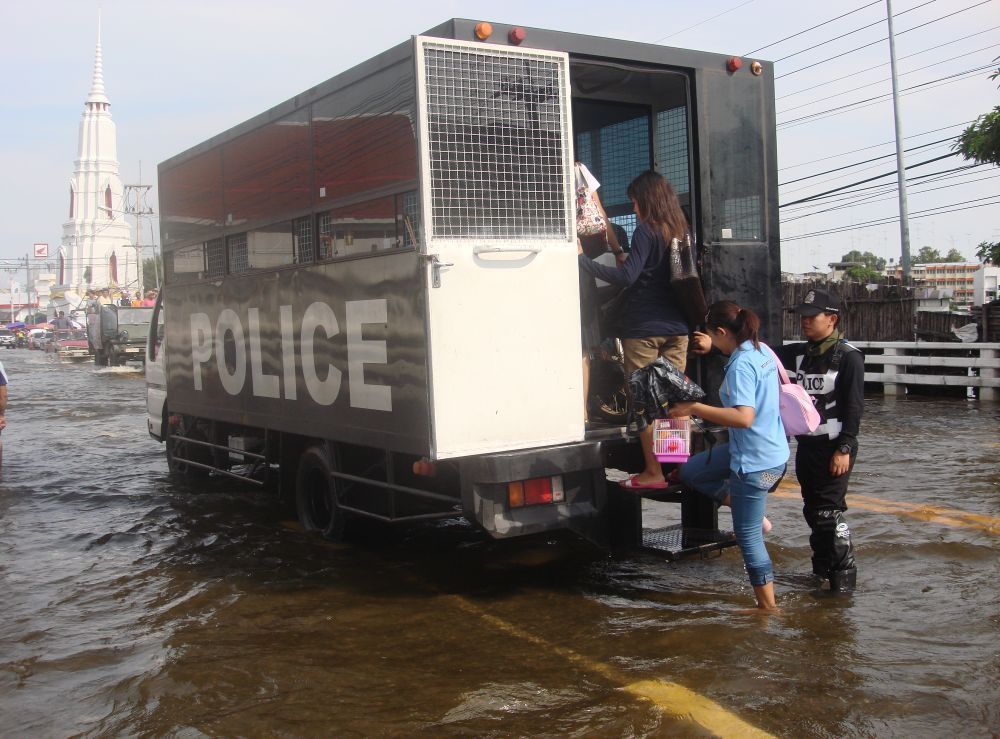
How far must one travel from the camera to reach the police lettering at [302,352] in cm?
608

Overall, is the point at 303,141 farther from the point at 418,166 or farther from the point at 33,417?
the point at 33,417

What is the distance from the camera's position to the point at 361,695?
14.6 feet

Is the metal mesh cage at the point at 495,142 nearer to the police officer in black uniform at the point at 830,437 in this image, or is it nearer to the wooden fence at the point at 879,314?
the police officer in black uniform at the point at 830,437

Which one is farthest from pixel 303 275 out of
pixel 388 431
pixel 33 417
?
pixel 33 417

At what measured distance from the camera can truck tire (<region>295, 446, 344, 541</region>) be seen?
720 centimetres

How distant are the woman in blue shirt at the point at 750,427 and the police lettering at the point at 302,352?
191 cm

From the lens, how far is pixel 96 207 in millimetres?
136875

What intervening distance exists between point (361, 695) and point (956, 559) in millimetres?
3916

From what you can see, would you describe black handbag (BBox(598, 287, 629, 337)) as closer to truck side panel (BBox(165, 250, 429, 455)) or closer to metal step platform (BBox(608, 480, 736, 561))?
metal step platform (BBox(608, 480, 736, 561))

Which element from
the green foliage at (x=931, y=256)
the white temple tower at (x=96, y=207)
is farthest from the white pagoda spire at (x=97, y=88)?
the green foliage at (x=931, y=256)

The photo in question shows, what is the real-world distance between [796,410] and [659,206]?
4.93ft

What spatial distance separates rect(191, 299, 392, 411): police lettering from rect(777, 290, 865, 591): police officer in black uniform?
2399mm

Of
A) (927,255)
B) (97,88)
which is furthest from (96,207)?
(927,255)

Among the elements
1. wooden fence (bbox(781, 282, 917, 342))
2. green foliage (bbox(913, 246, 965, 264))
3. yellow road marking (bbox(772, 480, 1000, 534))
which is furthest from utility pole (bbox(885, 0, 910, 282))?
green foliage (bbox(913, 246, 965, 264))
